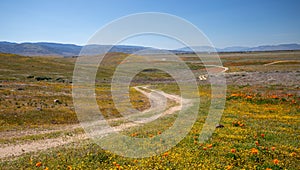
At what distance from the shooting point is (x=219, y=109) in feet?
107

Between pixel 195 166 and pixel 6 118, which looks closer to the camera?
pixel 195 166

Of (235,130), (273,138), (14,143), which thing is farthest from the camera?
(14,143)

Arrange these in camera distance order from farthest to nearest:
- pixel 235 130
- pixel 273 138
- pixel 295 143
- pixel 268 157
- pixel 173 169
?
1. pixel 235 130
2. pixel 273 138
3. pixel 295 143
4. pixel 268 157
5. pixel 173 169

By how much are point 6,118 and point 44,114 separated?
4431 millimetres

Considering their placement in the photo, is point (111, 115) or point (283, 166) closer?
point (283, 166)

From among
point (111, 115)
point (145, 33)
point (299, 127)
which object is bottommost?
point (111, 115)

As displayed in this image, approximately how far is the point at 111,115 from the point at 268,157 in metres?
25.2

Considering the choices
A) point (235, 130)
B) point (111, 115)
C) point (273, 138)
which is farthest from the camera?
point (111, 115)

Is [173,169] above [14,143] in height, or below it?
above

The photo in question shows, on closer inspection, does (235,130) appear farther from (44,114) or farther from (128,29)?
(44,114)

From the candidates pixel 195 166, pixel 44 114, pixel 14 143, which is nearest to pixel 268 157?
pixel 195 166

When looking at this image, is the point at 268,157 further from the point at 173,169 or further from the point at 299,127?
the point at 299,127

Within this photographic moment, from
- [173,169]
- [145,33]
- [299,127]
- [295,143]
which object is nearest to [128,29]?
[145,33]

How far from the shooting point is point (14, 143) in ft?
68.4
